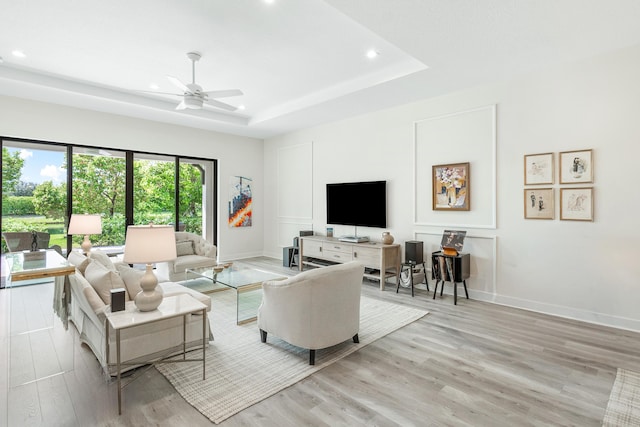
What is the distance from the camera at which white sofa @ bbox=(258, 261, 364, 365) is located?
262cm

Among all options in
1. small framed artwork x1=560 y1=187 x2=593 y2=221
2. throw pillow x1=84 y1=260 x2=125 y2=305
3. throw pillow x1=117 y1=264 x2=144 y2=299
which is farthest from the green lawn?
small framed artwork x1=560 y1=187 x2=593 y2=221

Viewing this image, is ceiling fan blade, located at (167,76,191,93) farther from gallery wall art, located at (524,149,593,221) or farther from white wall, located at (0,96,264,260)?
gallery wall art, located at (524,149,593,221)

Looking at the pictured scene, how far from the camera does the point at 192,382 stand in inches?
93.6

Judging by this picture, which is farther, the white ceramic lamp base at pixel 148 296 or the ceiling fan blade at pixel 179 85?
the ceiling fan blade at pixel 179 85

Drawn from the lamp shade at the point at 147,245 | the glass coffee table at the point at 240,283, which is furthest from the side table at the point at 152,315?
the glass coffee table at the point at 240,283

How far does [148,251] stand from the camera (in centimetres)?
225

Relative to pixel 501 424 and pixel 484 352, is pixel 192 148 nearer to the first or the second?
pixel 484 352

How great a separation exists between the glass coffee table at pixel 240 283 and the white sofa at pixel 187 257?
0.30 meters

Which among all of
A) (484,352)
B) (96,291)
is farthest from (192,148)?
(484,352)

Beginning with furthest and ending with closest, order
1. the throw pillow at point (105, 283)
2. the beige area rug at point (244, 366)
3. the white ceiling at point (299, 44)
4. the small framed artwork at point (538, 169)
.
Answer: the small framed artwork at point (538, 169), the white ceiling at point (299, 44), the throw pillow at point (105, 283), the beige area rug at point (244, 366)

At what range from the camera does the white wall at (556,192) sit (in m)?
3.39

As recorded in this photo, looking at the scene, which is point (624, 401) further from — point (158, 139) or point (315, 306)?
point (158, 139)

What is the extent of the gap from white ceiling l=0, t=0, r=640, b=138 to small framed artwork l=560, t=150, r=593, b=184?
106 centimetres

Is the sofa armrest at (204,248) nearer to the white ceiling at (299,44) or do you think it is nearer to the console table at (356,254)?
the console table at (356,254)
